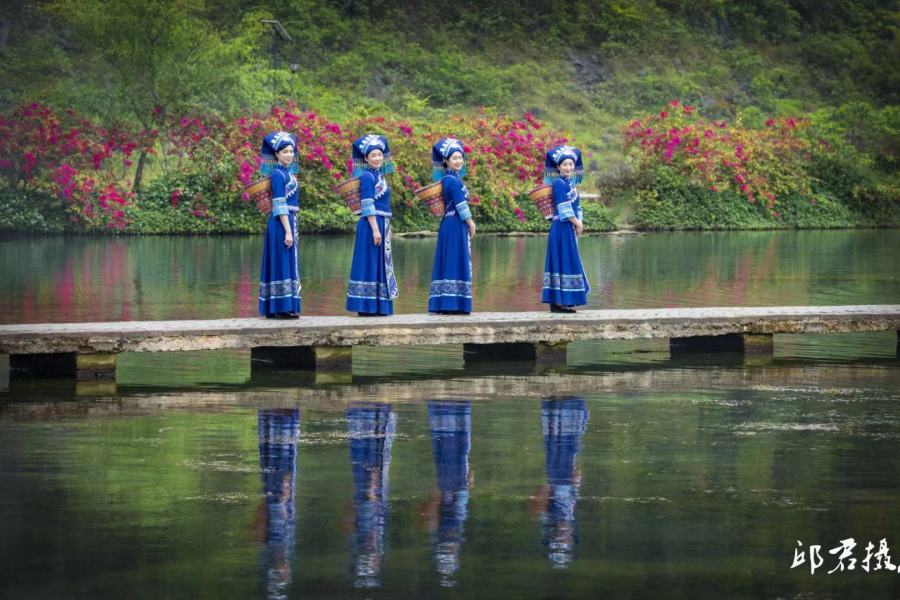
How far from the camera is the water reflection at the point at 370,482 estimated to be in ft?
21.9

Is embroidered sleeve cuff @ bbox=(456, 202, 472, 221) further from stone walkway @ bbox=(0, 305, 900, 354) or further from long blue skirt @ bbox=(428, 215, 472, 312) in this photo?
stone walkway @ bbox=(0, 305, 900, 354)

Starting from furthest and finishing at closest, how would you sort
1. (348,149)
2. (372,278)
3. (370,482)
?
(348,149), (372,278), (370,482)

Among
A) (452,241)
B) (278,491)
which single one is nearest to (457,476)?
(278,491)

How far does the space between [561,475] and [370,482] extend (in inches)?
39.4

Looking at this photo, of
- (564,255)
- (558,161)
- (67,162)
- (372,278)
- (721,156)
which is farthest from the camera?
(721,156)

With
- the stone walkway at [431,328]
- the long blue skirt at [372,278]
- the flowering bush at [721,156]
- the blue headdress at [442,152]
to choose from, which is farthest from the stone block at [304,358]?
the flowering bush at [721,156]

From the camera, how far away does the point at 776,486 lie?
324 inches

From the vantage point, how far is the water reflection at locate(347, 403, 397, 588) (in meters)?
6.68

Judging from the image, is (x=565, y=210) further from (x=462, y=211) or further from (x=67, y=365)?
(x=67, y=365)

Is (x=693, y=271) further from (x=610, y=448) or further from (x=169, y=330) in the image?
(x=610, y=448)

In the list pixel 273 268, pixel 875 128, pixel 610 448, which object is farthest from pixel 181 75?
pixel 610 448

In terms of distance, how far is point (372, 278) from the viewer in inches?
561

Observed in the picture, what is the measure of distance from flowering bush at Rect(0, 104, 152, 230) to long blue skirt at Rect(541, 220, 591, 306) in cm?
2406

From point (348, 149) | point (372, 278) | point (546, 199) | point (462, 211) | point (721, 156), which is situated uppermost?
point (721, 156)
